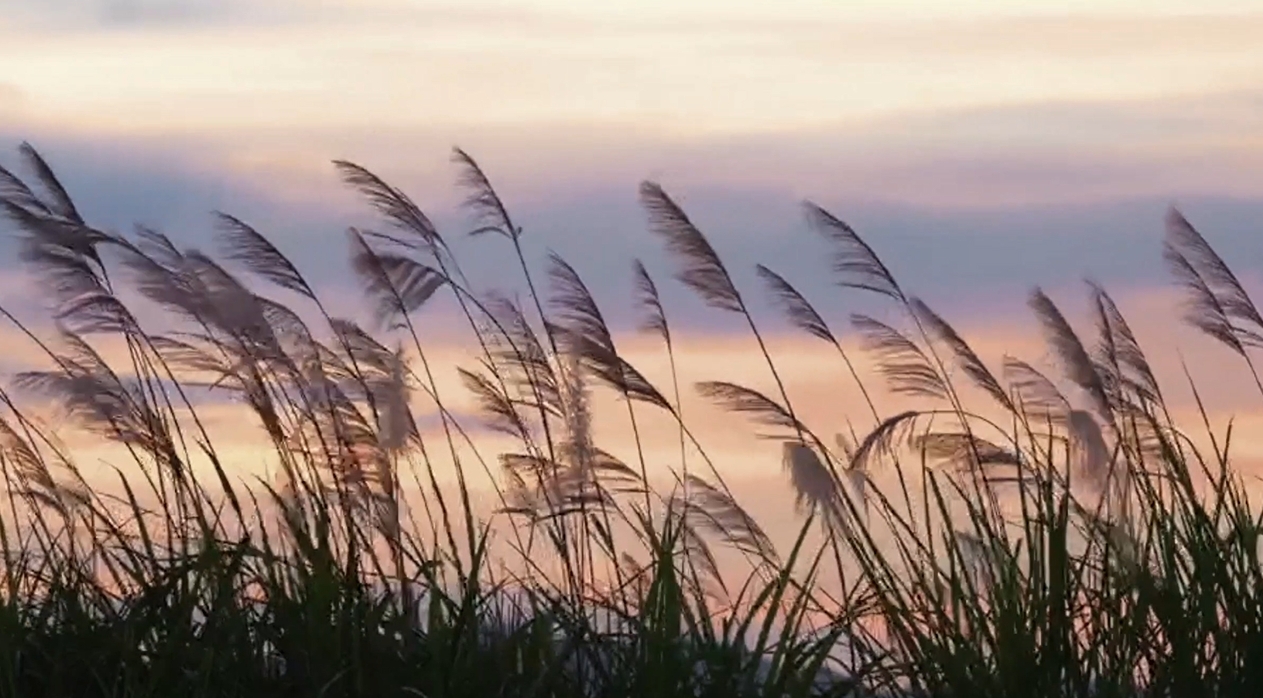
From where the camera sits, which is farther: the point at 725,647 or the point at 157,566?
the point at 157,566

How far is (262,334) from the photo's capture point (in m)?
4.99

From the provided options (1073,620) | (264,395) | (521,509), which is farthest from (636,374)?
(1073,620)

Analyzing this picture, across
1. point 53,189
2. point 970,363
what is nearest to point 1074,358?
point 970,363

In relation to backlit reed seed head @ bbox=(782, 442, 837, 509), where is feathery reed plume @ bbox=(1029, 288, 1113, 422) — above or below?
above

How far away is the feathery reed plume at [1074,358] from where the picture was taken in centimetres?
532

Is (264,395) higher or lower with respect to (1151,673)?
higher

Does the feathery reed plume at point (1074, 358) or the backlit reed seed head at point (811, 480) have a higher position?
the feathery reed plume at point (1074, 358)

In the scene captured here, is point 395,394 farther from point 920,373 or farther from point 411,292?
point 920,373

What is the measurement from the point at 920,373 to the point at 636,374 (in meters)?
0.75

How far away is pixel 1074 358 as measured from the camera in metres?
5.32

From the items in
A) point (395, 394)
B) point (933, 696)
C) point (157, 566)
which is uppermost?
point (395, 394)

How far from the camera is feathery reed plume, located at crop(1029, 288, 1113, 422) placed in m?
5.32

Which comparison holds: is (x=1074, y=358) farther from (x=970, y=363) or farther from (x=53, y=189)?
(x=53, y=189)

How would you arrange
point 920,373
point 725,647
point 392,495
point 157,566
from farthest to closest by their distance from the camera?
point 920,373, point 392,495, point 157,566, point 725,647
